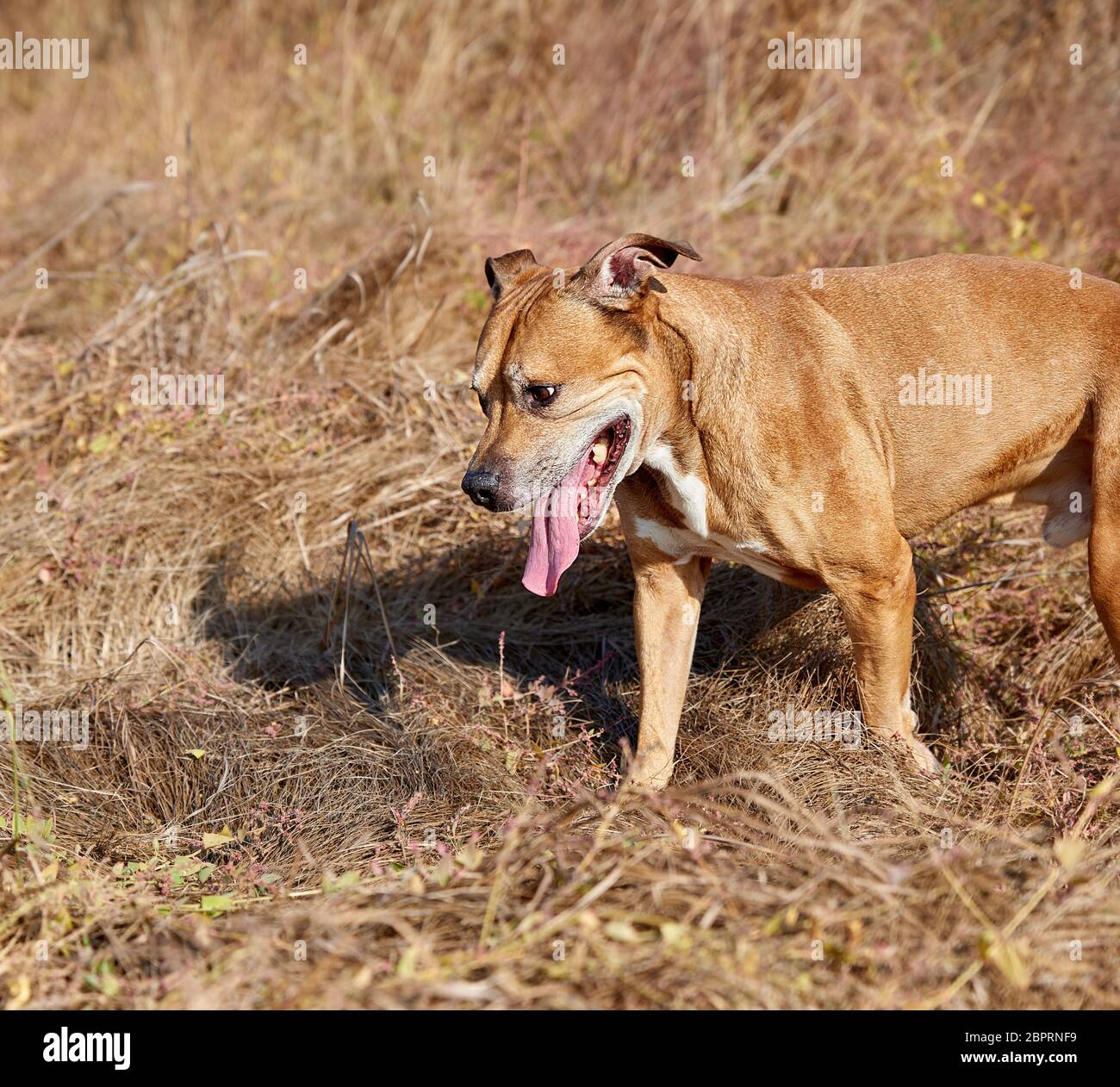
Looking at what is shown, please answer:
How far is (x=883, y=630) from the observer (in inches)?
164

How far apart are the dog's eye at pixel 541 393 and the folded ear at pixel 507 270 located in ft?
1.83

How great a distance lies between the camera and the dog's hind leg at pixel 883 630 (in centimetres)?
410

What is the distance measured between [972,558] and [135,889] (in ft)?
12.0

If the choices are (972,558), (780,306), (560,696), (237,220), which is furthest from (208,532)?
(972,558)

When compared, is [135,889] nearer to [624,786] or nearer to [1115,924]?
[624,786]

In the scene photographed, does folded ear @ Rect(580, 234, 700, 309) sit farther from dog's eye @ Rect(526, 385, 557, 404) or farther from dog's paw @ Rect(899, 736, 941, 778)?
dog's paw @ Rect(899, 736, 941, 778)

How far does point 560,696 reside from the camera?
5.01m

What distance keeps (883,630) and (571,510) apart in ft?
3.62

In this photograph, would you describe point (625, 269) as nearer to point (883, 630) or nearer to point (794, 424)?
point (794, 424)

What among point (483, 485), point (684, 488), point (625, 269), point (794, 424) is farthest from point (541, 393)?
point (794, 424)

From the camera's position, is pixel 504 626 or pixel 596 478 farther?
pixel 504 626

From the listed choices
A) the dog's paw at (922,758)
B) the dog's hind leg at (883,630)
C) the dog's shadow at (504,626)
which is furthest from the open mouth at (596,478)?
the dog's paw at (922,758)

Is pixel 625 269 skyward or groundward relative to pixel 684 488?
skyward

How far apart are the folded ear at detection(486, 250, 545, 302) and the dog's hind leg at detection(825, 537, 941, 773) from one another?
146cm
